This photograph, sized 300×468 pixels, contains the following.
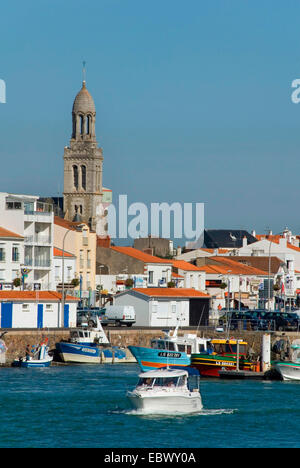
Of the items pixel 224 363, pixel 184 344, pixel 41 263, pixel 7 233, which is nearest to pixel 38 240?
pixel 41 263

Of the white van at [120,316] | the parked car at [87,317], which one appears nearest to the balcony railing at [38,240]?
the parked car at [87,317]

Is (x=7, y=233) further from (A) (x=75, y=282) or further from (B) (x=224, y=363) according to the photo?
(B) (x=224, y=363)

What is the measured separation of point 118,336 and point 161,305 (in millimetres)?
14685

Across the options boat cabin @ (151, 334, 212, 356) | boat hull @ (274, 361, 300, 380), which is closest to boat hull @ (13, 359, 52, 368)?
boat cabin @ (151, 334, 212, 356)

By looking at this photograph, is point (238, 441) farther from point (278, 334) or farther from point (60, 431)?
point (278, 334)

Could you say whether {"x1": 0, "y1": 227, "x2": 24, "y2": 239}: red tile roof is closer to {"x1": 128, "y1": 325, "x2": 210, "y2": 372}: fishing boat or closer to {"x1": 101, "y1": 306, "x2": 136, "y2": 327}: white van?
{"x1": 101, "y1": 306, "x2": 136, "y2": 327}: white van

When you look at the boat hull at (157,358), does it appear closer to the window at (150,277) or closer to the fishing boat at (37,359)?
the fishing boat at (37,359)

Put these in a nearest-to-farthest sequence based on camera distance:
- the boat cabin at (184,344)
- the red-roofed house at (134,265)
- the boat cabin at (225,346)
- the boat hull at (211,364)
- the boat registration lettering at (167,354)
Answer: the boat registration lettering at (167,354) < the boat hull at (211,364) < the boat cabin at (184,344) < the boat cabin at (225,346) < the red-roofed house at (134,265)

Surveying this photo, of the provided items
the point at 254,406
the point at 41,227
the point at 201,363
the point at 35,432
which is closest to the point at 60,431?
the point at 35,432

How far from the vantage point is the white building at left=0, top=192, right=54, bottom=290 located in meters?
106

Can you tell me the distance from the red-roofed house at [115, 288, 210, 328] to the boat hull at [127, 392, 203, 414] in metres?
41.6

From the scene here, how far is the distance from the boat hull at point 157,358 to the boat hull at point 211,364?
1279mm

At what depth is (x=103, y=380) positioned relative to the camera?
2771 inches

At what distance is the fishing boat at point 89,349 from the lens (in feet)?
266
